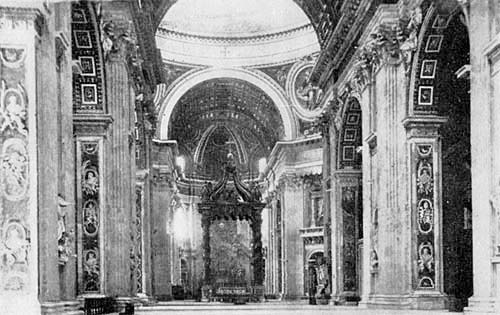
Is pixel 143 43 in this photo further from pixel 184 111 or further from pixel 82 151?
pixel 184 111

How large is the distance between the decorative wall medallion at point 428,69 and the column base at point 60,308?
866 centimetres

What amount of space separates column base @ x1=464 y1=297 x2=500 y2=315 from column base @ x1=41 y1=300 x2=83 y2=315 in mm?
5405

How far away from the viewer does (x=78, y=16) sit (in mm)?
13945

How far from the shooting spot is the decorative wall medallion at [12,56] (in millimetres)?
8219

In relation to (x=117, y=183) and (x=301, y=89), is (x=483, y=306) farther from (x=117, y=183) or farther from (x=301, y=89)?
(x=301, y=89)

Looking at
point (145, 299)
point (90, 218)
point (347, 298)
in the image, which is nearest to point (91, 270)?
point (90, 218)

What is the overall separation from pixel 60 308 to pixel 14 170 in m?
1.72

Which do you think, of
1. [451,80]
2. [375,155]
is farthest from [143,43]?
[451,80]

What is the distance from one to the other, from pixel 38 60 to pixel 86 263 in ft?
23.5

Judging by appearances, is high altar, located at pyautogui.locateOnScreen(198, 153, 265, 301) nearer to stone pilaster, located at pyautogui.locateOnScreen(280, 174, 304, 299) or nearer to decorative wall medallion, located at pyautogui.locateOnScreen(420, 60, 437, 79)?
stone pilaster, located at pyautogui.locateOnScreen(280, 174, 304, 299)

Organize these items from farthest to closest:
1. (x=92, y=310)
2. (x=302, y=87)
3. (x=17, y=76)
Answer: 1. (x=302, y=87)
2. (x=92, y=310)
3. (x=17, y=76)

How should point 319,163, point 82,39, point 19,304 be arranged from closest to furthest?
point 19,304, point 82,39, point 319,163

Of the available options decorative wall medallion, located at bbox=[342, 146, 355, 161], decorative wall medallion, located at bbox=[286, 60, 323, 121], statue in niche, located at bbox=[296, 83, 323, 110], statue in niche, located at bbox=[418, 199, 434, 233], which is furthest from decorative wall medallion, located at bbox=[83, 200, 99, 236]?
decorative wall medallion, located at bbox=[286, 60, 323, 121]

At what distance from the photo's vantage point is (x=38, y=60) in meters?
8.43
